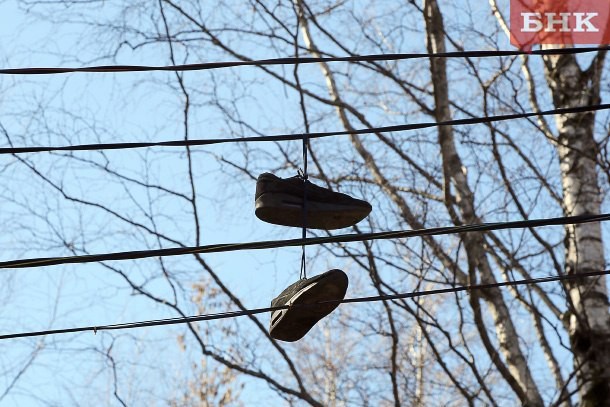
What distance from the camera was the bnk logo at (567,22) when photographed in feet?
22.8

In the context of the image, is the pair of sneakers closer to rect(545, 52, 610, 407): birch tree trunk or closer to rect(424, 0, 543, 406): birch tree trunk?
rect(424, 0, 543, 406): birch tree trunk

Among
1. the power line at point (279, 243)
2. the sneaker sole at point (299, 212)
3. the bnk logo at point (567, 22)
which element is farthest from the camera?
the bnk logo at point (567, 22)

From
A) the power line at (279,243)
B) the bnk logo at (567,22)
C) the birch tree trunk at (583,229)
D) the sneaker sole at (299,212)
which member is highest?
the bnk logo at (567,22)

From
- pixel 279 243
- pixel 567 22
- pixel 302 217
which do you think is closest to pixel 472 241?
pixel 567 22

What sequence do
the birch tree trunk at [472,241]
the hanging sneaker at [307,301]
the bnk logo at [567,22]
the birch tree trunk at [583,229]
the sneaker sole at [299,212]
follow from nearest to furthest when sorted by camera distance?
the hanging sneaker at [307,301], the sneaker sole at [299,212], the birch tree trunk at [583,229], the birch tree trunk at [472,241], the bnk logo at [567,22]

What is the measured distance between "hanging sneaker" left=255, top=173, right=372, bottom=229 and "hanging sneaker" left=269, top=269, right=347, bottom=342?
24 cm

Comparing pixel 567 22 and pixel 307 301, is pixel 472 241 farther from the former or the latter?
pixel 307 301

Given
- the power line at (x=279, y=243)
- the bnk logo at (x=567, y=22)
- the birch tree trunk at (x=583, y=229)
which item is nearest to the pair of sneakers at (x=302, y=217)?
the power line at (x=279, y=243)

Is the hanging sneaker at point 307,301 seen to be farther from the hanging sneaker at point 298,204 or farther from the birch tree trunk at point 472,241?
the birch tree trunk at point 472,241

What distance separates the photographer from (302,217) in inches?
155

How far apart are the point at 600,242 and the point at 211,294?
184 inches

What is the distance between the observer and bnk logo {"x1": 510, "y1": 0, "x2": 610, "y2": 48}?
22.8 feet

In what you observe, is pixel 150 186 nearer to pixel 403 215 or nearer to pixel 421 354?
pixel 403 215

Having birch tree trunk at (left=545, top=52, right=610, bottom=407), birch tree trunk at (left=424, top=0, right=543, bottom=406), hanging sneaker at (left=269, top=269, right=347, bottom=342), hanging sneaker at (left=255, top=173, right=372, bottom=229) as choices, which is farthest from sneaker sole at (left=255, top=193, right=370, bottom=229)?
birch tree trunk at (left=545, top=52, right=610, bottom=407)
